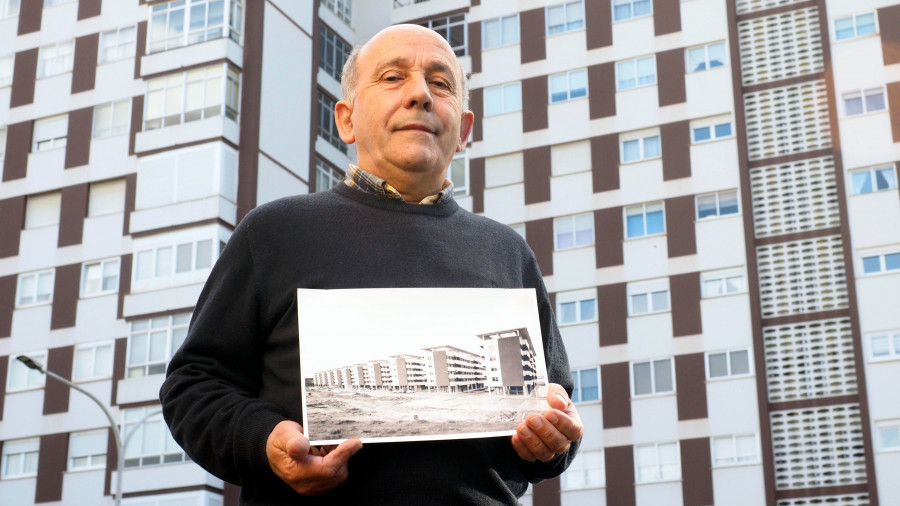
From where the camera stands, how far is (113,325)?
116ft

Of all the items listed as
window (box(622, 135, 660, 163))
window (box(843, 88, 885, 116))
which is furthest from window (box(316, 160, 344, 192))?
window (box(843, 88, 885, 116))

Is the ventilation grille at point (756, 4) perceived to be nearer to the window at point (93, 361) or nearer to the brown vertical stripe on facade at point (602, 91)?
the brown vertical stripe on facade at point (602, 91)

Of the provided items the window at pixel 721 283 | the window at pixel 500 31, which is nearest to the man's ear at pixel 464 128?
the window at pixel 721 283

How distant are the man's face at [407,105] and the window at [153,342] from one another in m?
30.8

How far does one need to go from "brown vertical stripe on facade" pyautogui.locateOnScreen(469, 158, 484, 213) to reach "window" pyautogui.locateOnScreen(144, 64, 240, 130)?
290 inches

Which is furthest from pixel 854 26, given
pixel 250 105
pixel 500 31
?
pixel 250 105

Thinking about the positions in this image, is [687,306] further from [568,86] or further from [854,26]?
[854,26]

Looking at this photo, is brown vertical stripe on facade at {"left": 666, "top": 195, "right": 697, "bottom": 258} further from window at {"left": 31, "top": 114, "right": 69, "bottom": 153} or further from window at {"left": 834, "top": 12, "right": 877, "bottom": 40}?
window at {"left": 31, "top": 114, "right": 69, "bottom": 153}

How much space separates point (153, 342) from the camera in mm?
34156

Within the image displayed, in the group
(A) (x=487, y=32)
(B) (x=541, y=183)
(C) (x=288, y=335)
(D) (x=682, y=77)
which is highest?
(A) (x=487, y=32)

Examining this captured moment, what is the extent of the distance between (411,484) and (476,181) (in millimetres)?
36162

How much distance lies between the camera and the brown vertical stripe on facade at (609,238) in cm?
3644

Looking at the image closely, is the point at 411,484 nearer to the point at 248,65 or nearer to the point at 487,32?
the point at 248,65

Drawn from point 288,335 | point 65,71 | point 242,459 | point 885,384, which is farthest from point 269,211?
point 65,71
